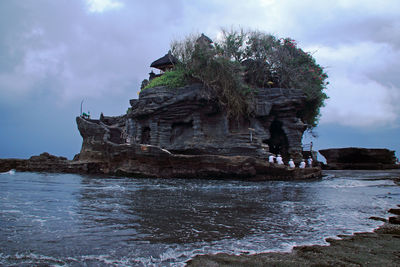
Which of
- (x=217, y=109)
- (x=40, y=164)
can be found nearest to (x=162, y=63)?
(x=217, y=109)

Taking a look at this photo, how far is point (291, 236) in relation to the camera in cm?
371

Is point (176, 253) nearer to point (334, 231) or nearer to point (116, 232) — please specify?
point (116, 232)

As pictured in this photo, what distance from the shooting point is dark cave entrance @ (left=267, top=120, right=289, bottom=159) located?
25.5m

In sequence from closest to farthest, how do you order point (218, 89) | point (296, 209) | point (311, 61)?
1. point (296, 209)
2. point (218, 89)
3. point (311, 61)

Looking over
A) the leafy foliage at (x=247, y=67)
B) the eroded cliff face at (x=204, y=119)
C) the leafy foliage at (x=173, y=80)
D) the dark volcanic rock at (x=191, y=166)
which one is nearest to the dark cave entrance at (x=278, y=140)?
the eroded cliff face at (x=204, y=119)

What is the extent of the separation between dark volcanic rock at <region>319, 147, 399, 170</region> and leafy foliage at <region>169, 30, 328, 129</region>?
5.23m

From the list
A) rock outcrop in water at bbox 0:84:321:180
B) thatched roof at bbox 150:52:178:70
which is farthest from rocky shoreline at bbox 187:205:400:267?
thatched roof at bbox 150:52:178:70

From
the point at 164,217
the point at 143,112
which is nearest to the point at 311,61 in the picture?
the point at 143,112

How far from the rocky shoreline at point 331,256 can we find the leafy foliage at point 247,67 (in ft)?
62.3

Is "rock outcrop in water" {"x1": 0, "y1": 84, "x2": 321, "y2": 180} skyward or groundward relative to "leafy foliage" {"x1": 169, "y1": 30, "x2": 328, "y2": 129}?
groundward

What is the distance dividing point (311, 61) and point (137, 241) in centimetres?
2948

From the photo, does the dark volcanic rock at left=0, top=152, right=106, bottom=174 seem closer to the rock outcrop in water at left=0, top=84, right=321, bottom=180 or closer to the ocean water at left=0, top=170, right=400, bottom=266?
the rock outcrop in water at left=0, top=84, right=321, bottom=180

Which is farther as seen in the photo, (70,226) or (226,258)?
(70,226)

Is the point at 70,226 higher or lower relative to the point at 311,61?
lower
